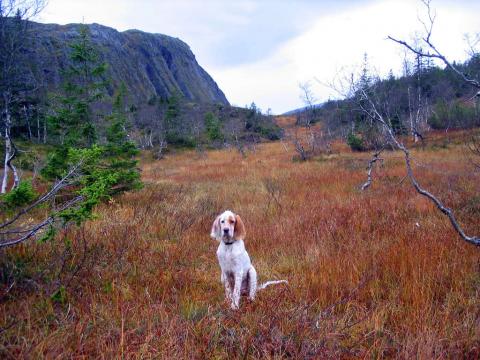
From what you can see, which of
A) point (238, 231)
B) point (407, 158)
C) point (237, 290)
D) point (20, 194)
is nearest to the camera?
point (20, 194)

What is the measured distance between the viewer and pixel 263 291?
3.20m

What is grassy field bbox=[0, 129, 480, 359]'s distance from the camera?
7.18ft

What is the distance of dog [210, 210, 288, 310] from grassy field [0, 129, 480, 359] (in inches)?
6.0

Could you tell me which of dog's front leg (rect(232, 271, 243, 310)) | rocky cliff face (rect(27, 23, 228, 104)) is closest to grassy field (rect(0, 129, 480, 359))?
dog's front leg (rect(232, 271, 243, 310))

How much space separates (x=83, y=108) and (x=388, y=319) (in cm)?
815

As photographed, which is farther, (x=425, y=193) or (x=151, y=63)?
(x=151, y=63)

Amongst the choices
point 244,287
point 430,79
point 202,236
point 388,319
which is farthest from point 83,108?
point 430,79

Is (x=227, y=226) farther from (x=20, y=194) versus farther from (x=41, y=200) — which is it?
(x=20, y=194)

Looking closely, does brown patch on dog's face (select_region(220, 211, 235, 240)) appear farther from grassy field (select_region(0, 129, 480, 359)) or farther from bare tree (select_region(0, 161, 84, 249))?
bare tree (select_region(0, 161, 84, 249))

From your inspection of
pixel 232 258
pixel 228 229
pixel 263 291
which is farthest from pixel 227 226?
pixel 263 291

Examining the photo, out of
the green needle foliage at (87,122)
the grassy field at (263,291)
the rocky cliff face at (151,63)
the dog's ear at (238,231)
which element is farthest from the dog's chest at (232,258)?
the rocky cliff face at (151,63)

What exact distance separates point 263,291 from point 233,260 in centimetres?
47

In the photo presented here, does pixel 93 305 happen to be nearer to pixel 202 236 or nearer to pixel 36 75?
pixel 202 236

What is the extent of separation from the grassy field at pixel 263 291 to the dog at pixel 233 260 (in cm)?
15
